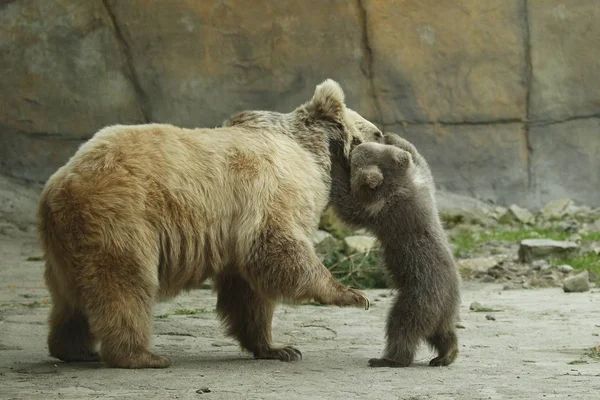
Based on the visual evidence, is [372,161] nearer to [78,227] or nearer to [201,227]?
[201,227]

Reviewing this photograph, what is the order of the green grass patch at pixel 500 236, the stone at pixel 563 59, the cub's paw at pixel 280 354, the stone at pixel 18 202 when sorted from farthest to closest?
the stone at pixel 563 59 < the stone at pixel 18 202 < the green grass patch at pixel 500 236 < the cub's paw at pixel 280 354

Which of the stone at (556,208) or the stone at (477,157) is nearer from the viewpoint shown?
the stone at (556,208)

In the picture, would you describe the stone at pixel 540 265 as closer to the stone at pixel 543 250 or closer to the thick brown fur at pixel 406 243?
the stone at pixel 543 250

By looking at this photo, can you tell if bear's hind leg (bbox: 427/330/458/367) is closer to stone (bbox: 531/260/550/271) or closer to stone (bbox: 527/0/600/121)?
stone (bbox: 531/260/550/271)

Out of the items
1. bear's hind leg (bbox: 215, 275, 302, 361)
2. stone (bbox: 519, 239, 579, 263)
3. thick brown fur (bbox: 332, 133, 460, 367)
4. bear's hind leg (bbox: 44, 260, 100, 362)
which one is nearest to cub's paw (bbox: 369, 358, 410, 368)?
thick brown fur (bbox: 332, 133, 460, 367)

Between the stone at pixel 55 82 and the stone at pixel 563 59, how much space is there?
516cm

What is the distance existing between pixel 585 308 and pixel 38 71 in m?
7.85

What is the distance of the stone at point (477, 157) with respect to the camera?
538 inches

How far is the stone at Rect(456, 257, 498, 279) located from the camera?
32.1 ft

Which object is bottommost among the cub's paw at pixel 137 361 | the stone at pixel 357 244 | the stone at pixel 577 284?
the cub's paw at pixel 137 361

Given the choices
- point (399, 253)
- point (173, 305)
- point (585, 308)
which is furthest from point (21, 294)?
point (585, 308)

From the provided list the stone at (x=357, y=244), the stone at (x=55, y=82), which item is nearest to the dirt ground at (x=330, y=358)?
the stone at (x=357, y=244)

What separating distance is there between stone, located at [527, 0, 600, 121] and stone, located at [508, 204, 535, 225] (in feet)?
4.23

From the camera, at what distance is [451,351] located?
5.71 metres
